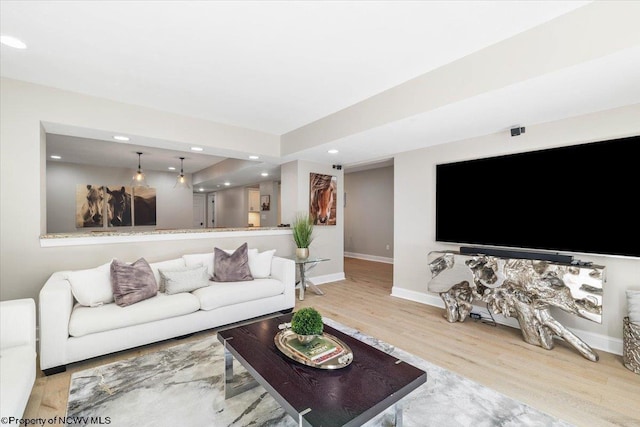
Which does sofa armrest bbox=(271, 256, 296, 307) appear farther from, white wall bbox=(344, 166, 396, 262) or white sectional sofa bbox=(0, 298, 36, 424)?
white wall bbox=(344, 166, 396, 262)

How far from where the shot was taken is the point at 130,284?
2.79m

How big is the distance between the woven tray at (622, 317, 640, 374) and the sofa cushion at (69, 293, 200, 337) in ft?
12.7

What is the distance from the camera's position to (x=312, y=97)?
322 centimetres

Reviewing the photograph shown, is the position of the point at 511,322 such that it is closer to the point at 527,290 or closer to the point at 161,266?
the point at 527,290

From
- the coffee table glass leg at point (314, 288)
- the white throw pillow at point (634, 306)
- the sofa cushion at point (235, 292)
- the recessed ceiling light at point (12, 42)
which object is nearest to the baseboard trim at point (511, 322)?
the white throw pillow at point (634, 306)

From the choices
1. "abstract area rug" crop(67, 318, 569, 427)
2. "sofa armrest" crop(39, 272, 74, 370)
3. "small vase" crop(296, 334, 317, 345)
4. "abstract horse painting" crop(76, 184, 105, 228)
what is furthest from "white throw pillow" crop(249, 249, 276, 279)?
"abstract horse painting" crop(76, 184, 105, 228)

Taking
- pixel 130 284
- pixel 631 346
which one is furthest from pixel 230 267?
pixel 631 346

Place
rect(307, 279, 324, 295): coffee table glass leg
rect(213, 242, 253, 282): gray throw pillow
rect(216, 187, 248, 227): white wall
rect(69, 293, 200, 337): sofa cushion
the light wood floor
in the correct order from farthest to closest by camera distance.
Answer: rect(216, 187, 248, 227): white wall < rect(307, 279, 324, 295): coffee table glass leg < rect(213, 242, 253, 282): gray throw pillow < rect(69, 293, 200, 337): sofa cushion < the light wood floor

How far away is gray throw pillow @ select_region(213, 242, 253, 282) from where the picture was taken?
11.6 ft

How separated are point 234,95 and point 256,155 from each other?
4.99ft

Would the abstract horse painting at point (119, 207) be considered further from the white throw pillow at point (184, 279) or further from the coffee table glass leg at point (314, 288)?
the coffee table glass leg at point (314, 288)

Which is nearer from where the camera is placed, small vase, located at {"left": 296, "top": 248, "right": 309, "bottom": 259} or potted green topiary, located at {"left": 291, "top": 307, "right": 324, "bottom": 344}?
potted green topiary, located at {"left": 291, "top": 307, "right": 324, "bottom": 344}

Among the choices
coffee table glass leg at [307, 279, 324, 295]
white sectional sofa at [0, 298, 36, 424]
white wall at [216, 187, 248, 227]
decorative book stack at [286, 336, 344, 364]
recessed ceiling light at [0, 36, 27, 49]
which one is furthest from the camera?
white wall at [216, 187, 248, 227]

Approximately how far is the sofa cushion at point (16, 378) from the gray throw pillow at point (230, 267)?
1.80 m
